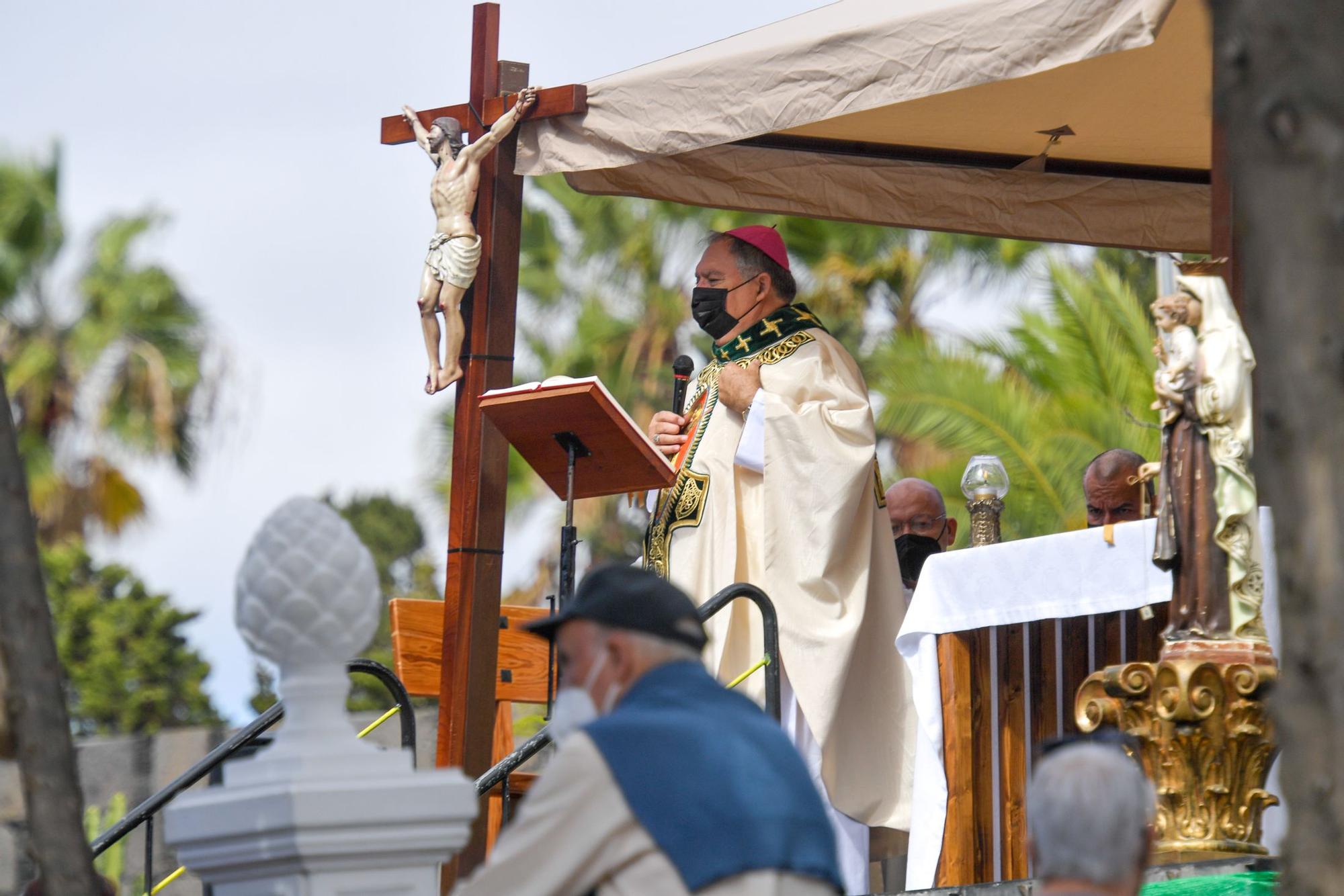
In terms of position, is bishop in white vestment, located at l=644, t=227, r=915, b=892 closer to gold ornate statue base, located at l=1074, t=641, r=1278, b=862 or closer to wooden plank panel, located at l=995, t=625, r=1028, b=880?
wooden plank panel, located at l=995, t=625, r=1028, b=880

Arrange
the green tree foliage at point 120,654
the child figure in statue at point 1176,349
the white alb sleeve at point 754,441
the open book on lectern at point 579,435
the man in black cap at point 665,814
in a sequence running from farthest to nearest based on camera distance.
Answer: the green tree foliage at point 120,654 → the white alb sleeve at point 754,441 → the open book on lectern at point 579,435 → the child figure in statue at point 1176,349 → the man in black cap at point 665,814

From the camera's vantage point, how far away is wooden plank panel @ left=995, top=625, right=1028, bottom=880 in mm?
6570

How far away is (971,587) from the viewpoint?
6.54 metres

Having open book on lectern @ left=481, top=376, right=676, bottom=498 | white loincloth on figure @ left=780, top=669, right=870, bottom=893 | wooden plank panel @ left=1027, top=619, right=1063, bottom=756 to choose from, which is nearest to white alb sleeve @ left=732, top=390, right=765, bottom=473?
open book on lectern @ left=481, top=376, right=676, bottom=498

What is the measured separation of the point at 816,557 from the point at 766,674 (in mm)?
1155

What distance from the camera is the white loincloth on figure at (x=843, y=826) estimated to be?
731cm

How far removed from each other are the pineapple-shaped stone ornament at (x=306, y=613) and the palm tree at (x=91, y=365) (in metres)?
19.7

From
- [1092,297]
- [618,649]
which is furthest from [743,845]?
[1092,297]

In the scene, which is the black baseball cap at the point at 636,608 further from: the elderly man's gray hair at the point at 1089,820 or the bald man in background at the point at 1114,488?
the bald man in background at the point at 1114,488

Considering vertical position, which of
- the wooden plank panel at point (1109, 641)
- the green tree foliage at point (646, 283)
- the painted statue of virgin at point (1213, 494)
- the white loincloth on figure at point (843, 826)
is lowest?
the white loincloth on figure at point (843, 826)

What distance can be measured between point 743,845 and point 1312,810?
2.62 feet

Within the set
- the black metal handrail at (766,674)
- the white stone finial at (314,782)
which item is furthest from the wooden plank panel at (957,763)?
the white stone finial at (314,782)

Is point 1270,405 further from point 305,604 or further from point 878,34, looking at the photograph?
point 878,34

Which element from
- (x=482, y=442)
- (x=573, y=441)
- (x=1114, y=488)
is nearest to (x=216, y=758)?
(x=573, y=441)
